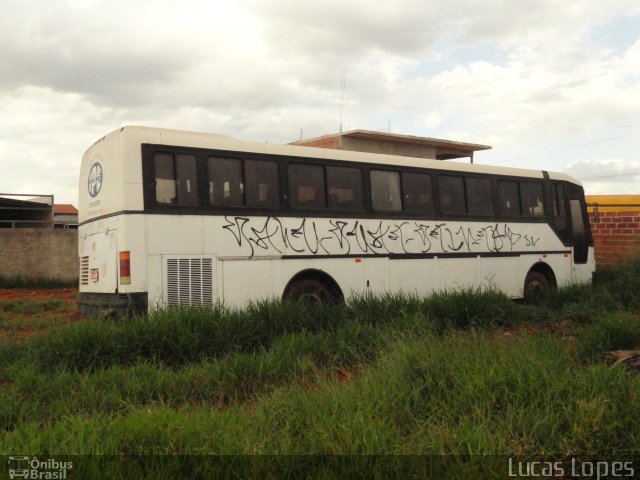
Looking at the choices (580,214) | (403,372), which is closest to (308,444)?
(403,372)

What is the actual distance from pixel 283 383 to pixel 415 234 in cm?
567

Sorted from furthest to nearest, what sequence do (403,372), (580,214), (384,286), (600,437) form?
(580,214)
(384,286)
(403,372)
(600,437)

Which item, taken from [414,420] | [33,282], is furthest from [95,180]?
[33,282]

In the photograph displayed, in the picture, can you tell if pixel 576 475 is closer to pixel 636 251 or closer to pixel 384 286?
pixel 384 286

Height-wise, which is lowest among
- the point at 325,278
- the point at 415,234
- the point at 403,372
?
the point at 403,372

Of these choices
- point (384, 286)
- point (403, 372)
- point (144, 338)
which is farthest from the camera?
point (384, 286)

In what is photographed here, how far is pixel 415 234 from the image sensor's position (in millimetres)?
10492

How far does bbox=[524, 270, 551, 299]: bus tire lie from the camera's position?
1223 cm

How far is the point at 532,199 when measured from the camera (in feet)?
41.8

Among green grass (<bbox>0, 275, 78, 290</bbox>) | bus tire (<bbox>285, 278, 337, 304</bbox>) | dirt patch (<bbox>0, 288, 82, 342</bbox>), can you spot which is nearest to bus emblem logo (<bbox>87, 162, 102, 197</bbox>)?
dirt patch (<bbox>0, 288, 82, 342</bbox>)

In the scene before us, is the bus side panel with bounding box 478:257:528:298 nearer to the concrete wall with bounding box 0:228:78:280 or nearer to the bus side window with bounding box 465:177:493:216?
the bus side window with bounding box 465:177:493:216

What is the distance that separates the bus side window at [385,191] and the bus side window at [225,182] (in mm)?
2441

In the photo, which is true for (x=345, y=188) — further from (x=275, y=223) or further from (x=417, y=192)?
(x=417, y=192)

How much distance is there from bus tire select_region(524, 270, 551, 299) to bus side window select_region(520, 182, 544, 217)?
1203mm
